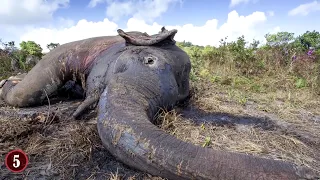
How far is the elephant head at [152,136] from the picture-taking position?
162 centimetres

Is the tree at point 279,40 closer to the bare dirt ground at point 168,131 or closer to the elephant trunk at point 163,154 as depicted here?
the bare dirt ground at point 168,131

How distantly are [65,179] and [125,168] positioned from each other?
1.28 ft

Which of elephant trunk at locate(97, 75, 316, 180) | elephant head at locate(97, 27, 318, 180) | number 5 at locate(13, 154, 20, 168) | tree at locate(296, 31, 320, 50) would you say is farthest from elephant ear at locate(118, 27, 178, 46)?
tree at locate(296, 31, 320, 50)

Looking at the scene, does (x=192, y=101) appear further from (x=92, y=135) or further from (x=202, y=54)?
(x=202, y=54)

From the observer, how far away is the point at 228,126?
3.22 m

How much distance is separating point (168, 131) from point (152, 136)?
1.04 meters

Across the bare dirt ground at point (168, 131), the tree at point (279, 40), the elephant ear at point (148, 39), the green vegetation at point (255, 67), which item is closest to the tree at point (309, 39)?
the tree at point (279, 40)

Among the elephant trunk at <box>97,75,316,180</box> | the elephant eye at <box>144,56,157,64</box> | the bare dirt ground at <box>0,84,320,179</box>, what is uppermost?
the elephant eye at <box>144,56,157,64</box>

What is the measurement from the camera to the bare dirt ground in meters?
2.11

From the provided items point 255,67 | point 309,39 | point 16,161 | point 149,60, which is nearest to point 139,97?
point 149,60

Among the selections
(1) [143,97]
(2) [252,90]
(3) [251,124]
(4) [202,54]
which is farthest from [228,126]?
(4) [202,54]

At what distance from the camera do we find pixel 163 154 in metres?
1.75

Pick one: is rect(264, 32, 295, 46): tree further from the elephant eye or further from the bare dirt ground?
the elephant eye

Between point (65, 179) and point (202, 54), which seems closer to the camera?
point (65, 179)
